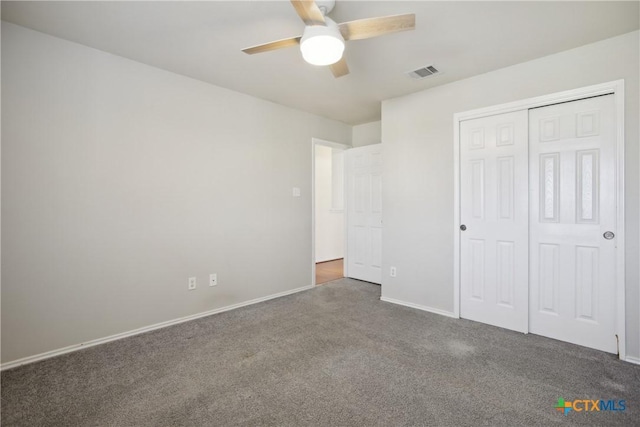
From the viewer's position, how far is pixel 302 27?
219 centimetres

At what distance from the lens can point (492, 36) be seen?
230cm

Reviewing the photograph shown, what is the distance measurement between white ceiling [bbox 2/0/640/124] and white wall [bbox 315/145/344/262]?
3.29m

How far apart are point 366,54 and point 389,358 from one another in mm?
2550

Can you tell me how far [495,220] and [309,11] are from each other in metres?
2.53

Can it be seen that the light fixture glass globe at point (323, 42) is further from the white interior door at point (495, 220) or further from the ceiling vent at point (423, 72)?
the white interior door at point (495, 220)

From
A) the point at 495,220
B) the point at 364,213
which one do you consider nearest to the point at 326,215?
the point at 364,213

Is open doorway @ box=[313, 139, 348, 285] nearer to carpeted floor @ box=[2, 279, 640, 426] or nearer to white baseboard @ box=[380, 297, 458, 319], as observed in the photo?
white baseboard @ box=[380, 297, 458, 319]

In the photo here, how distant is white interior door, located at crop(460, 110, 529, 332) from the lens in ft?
9.10

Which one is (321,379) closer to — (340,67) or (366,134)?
(340,67)

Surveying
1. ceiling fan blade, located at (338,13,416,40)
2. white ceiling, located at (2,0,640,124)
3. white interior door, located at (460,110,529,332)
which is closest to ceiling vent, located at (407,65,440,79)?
white ceiling, located at (2,0,640,124)

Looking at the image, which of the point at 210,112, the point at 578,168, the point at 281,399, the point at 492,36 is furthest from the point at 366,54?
the point at 281,399

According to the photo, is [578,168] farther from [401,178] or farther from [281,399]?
[281,399]

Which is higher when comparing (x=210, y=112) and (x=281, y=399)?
(x=210, y=112)

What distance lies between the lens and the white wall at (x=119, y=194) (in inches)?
86.8
